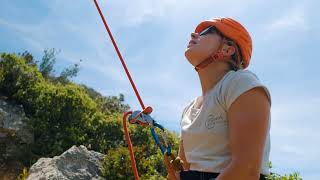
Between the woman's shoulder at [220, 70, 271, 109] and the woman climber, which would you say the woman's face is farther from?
the woman's shoulder at [220, 70, 271, 109]

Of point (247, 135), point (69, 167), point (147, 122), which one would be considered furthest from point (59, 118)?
point (247, 135)

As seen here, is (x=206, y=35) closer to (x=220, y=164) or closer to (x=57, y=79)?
(x=220, y=164)

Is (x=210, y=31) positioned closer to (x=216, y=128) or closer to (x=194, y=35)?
(x=194, y=35)

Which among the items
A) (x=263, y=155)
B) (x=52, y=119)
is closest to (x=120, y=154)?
(x=52, y=119)

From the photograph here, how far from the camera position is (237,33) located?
2648mm

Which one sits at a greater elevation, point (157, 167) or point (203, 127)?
point (157, 167)

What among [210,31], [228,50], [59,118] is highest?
[59,118]

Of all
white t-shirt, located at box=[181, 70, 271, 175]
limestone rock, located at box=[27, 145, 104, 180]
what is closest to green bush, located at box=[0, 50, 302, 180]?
limestone rock, located at box=[27, 145, 104, 180]

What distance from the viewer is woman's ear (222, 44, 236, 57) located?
264 cm

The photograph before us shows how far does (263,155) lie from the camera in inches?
91.7

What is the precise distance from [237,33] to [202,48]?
0.70ft

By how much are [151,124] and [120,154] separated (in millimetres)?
8145

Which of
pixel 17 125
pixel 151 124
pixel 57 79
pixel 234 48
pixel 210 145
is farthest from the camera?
pixel 57 79

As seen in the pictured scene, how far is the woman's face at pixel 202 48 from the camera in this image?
2.65 metres
